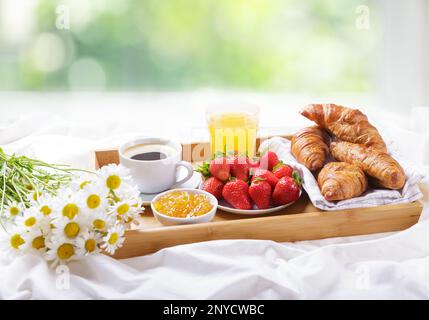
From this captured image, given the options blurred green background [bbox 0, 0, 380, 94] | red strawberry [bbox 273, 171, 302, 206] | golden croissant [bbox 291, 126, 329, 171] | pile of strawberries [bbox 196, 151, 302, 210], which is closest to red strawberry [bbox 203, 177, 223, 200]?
pile of strawberries [bbox 196, 151, 302, 210]

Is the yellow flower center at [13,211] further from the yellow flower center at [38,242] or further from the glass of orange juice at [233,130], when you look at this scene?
the glass of orange juice at [233,130]

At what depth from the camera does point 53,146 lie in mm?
1627

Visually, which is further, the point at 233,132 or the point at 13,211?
the point at 233,132

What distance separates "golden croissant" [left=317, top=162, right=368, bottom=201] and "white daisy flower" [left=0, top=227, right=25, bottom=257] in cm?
62

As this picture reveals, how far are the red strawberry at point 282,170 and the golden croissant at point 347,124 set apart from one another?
0.19 meters

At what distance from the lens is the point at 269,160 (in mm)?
1375

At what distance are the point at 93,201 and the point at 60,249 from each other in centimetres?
10

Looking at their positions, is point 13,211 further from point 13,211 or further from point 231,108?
point 231,108

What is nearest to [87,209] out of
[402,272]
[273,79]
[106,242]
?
[106,242]

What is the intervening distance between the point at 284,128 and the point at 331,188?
1.95ft

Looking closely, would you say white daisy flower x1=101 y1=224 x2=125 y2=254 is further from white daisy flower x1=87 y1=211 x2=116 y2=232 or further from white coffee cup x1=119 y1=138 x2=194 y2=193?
white coffee cup x1=119 y1=138 x2=194 y2=193

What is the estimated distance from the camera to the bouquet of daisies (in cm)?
101

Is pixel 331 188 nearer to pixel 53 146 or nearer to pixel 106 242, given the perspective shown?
pixel 106 242

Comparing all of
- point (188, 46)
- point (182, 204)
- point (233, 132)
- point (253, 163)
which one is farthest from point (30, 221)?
point (188, 46)
